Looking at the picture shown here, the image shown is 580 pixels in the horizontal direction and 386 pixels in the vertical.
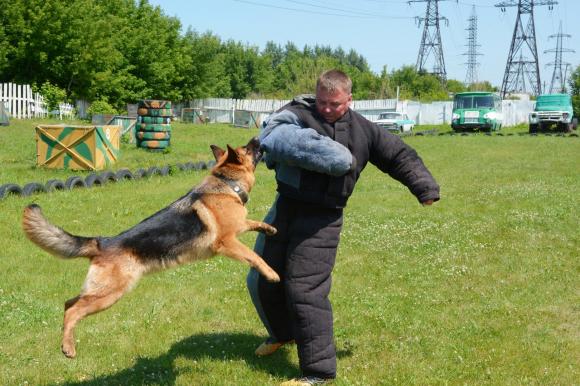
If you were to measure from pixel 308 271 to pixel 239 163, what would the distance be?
1275 mm

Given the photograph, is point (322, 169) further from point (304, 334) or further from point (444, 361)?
point (444, 361)

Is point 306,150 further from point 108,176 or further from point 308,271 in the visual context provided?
point 108,176

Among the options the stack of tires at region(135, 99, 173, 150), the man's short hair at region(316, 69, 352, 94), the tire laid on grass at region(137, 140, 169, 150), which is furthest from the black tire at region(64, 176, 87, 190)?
the man's short hair at region(316, 69, 352, 94)

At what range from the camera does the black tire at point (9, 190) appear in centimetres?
1215

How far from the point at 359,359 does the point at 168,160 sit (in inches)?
604

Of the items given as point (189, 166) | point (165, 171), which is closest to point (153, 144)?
point (189, 166)

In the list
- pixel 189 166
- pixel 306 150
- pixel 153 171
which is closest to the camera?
pixel 306 150

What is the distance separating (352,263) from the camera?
28.4 ft

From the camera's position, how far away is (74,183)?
13.8 m

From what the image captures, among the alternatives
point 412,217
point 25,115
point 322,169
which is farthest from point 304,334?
point 25,115

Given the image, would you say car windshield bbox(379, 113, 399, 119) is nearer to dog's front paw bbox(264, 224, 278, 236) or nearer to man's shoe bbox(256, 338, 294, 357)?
man's shoe bbox(256, 338, 294, 357)

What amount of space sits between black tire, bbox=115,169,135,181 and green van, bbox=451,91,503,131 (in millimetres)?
30265

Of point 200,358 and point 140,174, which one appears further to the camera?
point 140,174

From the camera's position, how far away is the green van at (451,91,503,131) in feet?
135
